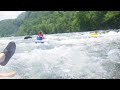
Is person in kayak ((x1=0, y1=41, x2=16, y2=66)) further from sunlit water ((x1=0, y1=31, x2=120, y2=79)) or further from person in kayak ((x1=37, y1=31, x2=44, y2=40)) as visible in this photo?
person in kayak ((x1=37, y1=31, x2=44, y2=40))

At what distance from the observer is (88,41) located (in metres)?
3.66

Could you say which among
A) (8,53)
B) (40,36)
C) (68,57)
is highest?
(40,36)

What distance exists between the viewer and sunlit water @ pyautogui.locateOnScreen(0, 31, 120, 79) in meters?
3.49

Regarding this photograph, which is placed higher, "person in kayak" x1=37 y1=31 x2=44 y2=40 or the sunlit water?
"person in kayak" x1=37 y1=31 x2=44 y2=40

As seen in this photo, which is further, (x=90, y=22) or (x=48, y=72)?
(x=90, y=22)

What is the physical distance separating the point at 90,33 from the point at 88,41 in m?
0.13

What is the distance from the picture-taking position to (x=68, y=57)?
3553 mm

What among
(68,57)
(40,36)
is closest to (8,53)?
(40,36)

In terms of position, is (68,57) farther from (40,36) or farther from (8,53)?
(8,53)

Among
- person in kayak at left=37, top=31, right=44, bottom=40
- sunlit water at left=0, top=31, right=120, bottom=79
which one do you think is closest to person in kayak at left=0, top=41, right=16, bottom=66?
sunlit water at left=0, top=31, right=120, bottom=79

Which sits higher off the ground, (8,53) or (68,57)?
(8,53)
